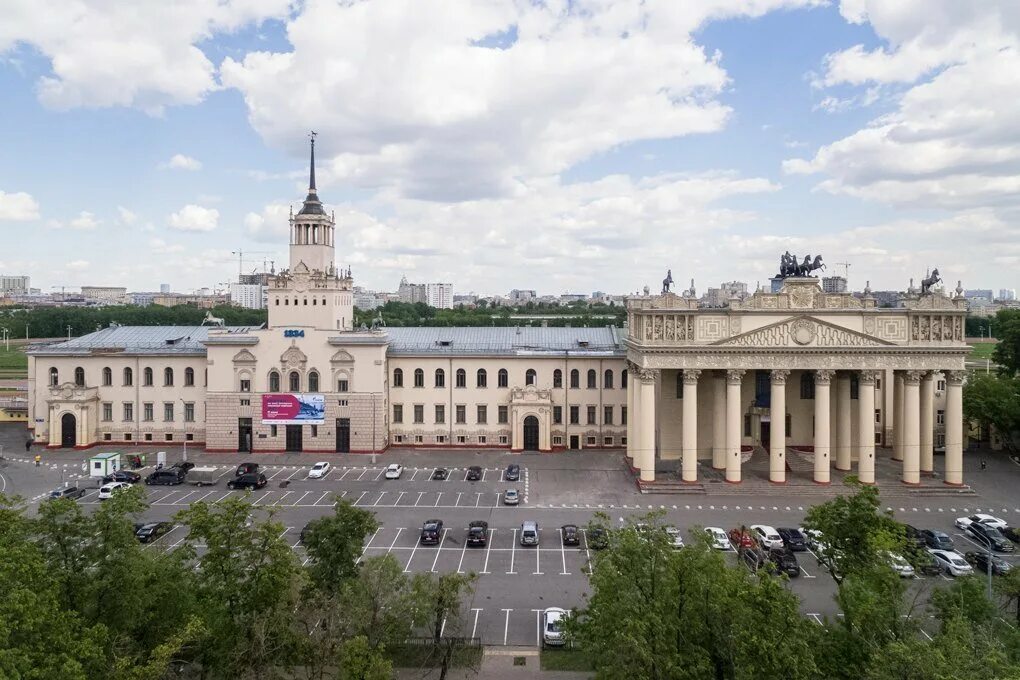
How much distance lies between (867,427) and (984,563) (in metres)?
17.8

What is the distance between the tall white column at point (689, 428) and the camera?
5553cm

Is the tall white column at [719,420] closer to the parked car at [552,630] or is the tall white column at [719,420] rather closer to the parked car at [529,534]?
the parked car at [529,534]

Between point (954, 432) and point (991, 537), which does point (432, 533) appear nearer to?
point (991, 537)

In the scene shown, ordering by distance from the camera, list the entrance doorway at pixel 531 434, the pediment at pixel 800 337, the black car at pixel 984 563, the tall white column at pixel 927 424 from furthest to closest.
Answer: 1. the entrance doorway at pixel 531 434
2. the tall white column at pixel 927 424
3. the pediment at pixel 800 337
4. the black car at pixel 984 563

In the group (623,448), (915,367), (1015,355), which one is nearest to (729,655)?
(915,367)

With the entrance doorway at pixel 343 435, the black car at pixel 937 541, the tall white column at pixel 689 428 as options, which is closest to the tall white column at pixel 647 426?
the tall white column at pixel 689 428

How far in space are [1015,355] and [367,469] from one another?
6807 centimetres

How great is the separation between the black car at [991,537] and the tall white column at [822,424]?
11656 mm

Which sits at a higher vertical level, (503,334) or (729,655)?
(503,334)

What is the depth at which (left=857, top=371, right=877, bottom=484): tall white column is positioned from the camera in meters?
55.5

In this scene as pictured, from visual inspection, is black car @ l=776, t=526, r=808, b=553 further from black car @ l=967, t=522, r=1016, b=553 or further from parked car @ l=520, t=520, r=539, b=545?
parked car @ l=520, t=520, r=539, b=545

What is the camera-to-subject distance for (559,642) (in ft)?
100

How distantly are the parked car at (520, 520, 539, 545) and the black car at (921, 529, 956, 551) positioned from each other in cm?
2316

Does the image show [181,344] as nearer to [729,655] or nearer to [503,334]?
[503,334]
